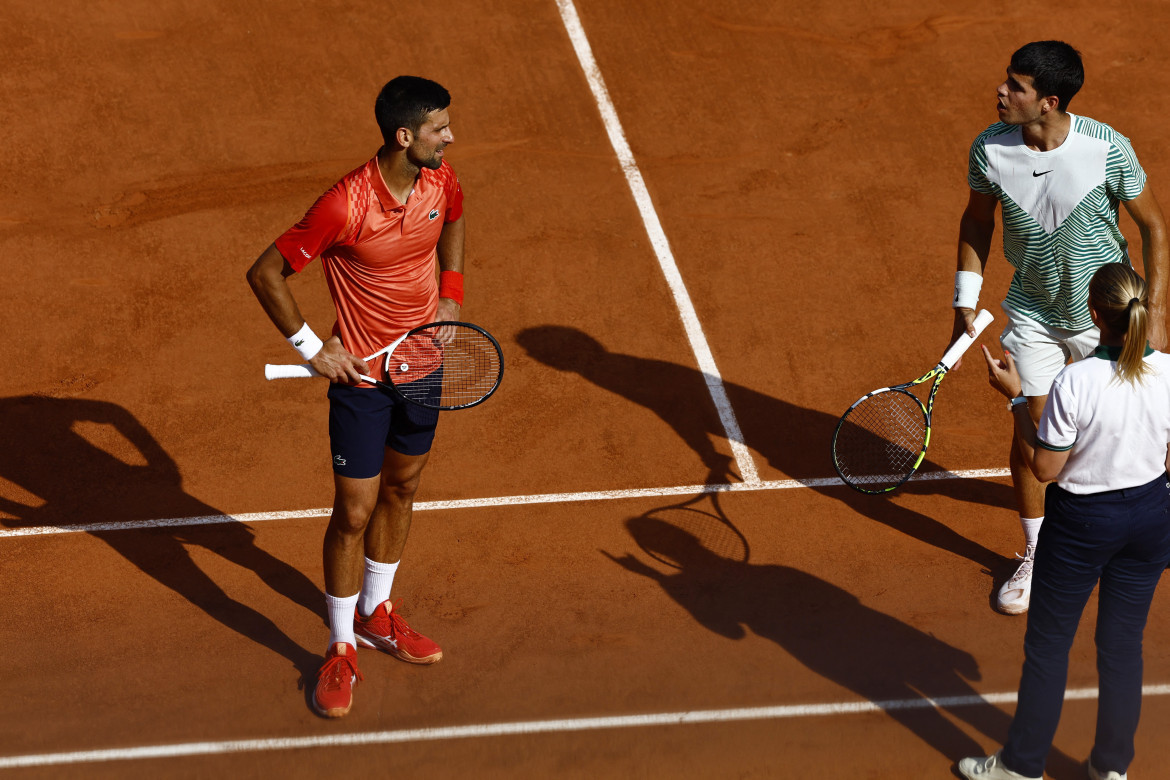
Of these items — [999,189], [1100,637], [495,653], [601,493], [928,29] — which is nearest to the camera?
[1100,637]

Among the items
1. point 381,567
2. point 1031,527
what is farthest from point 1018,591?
point 381,567

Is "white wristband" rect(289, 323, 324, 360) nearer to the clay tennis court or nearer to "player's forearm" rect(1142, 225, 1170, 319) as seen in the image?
the clay tennis court

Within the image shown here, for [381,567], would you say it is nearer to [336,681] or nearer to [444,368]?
[336,681]

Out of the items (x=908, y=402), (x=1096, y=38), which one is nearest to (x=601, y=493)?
(x=908, y=402)

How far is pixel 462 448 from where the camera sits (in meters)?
7.30

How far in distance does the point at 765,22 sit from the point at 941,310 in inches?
171

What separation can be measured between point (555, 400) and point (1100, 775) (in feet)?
13.2

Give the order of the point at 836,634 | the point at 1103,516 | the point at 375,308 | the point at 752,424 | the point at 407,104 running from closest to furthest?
the point at 1103,516 < the point at 407,104 < the point at 375,308 < the point at 836,634 < the point at 752,424

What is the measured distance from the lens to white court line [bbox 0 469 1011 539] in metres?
6.77

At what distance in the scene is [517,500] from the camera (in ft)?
22.7

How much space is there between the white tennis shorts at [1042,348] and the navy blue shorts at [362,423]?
2.97 metres

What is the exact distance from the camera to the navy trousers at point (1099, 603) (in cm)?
429

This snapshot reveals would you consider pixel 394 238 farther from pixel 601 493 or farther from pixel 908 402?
pixel 908 402

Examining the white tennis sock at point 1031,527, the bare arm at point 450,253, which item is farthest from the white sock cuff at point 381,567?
the white tennis sock at point 1031,527
